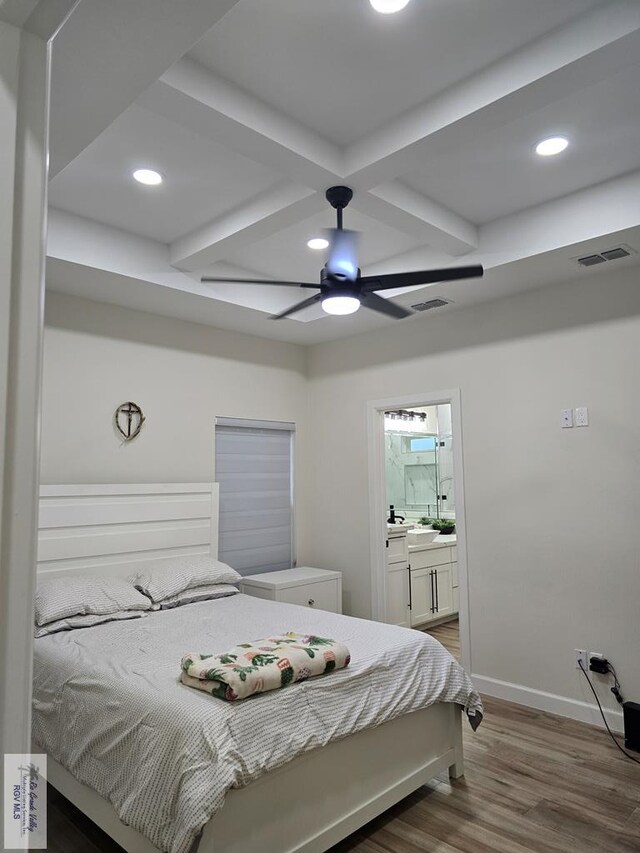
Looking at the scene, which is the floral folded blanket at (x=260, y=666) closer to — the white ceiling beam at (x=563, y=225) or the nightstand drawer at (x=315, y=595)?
the nightstand drawer at (x=315, y=595)

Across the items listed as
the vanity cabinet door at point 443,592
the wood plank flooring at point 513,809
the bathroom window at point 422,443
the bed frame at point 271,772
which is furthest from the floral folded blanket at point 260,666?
the bathroom window at point 422,443

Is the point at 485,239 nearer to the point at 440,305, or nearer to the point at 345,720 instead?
the point at 440,305

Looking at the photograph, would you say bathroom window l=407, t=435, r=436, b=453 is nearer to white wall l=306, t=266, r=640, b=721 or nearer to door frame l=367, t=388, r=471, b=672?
door frame l=367, t=388, r=471, b=672

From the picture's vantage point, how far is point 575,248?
10.3ft

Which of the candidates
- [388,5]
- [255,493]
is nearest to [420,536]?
[255,493]

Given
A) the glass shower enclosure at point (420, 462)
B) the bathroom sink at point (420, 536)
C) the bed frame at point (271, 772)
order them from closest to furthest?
1. the bed frame at point (271, 772)
2. the bathroom sink at point (420, 536)
3. the glass shower enclosure at point (420, 462)

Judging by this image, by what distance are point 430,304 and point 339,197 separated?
1.57 meters

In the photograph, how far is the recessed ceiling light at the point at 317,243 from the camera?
139 inches

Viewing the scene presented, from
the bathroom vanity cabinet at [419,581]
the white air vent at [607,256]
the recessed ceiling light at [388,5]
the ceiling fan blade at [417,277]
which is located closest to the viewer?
the recessed ceiling light at [388,5]

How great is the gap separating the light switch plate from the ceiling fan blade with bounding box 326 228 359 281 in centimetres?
184

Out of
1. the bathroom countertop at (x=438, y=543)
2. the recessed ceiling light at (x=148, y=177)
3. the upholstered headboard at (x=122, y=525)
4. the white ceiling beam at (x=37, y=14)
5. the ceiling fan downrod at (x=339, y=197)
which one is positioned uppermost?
the recessed ceiling light at (x=148, y=177)

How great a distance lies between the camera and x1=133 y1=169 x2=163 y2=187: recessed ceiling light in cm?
278

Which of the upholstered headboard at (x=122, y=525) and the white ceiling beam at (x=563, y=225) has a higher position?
the white ceiling beam at (x=563, y=225)

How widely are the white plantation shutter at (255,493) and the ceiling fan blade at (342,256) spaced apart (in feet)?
7.56
